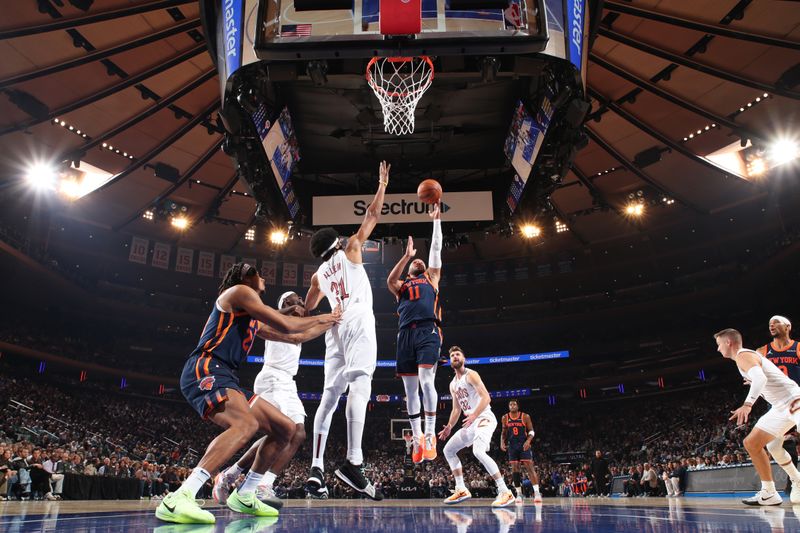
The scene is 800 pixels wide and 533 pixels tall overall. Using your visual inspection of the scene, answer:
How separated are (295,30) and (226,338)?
16.0ft

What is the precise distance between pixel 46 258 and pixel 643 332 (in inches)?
1286

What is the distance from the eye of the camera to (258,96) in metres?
9.42

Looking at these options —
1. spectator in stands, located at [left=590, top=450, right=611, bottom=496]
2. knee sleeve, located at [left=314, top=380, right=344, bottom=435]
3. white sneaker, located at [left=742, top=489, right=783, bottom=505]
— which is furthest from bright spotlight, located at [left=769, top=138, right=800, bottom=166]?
knee sleeve, located at [left=314, top=380, right=344, bottom=435]

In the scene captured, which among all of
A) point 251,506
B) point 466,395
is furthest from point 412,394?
point 251,506

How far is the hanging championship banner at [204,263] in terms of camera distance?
31422 millimetres

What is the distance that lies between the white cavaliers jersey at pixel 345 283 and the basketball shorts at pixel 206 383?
1.54 metres

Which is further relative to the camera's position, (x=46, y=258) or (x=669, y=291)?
(x=669, y=291)

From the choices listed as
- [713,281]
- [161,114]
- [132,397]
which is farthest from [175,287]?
[713,281]

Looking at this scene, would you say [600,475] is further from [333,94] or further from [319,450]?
[319,450]

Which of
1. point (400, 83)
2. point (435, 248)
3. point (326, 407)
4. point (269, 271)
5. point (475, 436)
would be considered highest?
point (269, 271)

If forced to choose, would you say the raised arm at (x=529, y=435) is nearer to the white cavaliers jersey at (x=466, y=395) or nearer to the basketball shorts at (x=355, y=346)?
the white cavaliers jersey at (x=466, y=395)

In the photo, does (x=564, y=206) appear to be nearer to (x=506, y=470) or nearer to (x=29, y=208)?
(x=506, y=470)

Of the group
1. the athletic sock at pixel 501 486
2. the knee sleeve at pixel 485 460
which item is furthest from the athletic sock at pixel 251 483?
the knee sleeve at pixel 485 460

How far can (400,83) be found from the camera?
9867 mm
